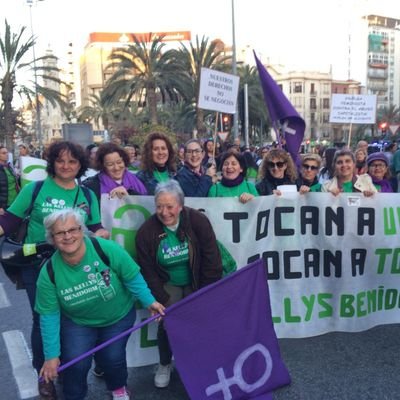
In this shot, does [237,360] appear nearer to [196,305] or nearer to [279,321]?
[196,305]

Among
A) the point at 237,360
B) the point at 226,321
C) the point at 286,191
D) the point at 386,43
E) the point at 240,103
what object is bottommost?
the point at 237,360

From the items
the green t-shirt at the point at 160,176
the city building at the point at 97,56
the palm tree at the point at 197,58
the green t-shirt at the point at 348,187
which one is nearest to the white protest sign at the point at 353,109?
the green t-shirt at the point at 348,187

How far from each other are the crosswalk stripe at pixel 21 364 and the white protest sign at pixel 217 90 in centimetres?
353

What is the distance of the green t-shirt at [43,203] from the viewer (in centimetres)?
305

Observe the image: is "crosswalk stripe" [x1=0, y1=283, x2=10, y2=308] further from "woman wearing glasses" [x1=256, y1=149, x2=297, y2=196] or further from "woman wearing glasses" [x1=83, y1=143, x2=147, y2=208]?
"woman wearing glasses" [x1=256, y1=149, x2=297, y2=196]

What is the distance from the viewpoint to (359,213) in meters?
3.83

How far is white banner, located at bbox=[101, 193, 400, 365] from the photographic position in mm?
3734

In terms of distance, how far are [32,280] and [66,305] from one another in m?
0.55

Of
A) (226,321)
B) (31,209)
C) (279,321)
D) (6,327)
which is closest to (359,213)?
(279,321)

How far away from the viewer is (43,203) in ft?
10.0

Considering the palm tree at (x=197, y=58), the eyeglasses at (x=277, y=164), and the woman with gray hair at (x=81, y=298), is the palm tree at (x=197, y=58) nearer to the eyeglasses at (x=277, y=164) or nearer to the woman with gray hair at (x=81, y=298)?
the eyeglasses at (x=277, y=164)

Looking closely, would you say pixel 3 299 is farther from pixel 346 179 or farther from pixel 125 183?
pixel 346 179

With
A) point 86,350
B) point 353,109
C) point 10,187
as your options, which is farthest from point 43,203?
point 353,109

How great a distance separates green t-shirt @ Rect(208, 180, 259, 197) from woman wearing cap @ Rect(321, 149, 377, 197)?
0.70 m
